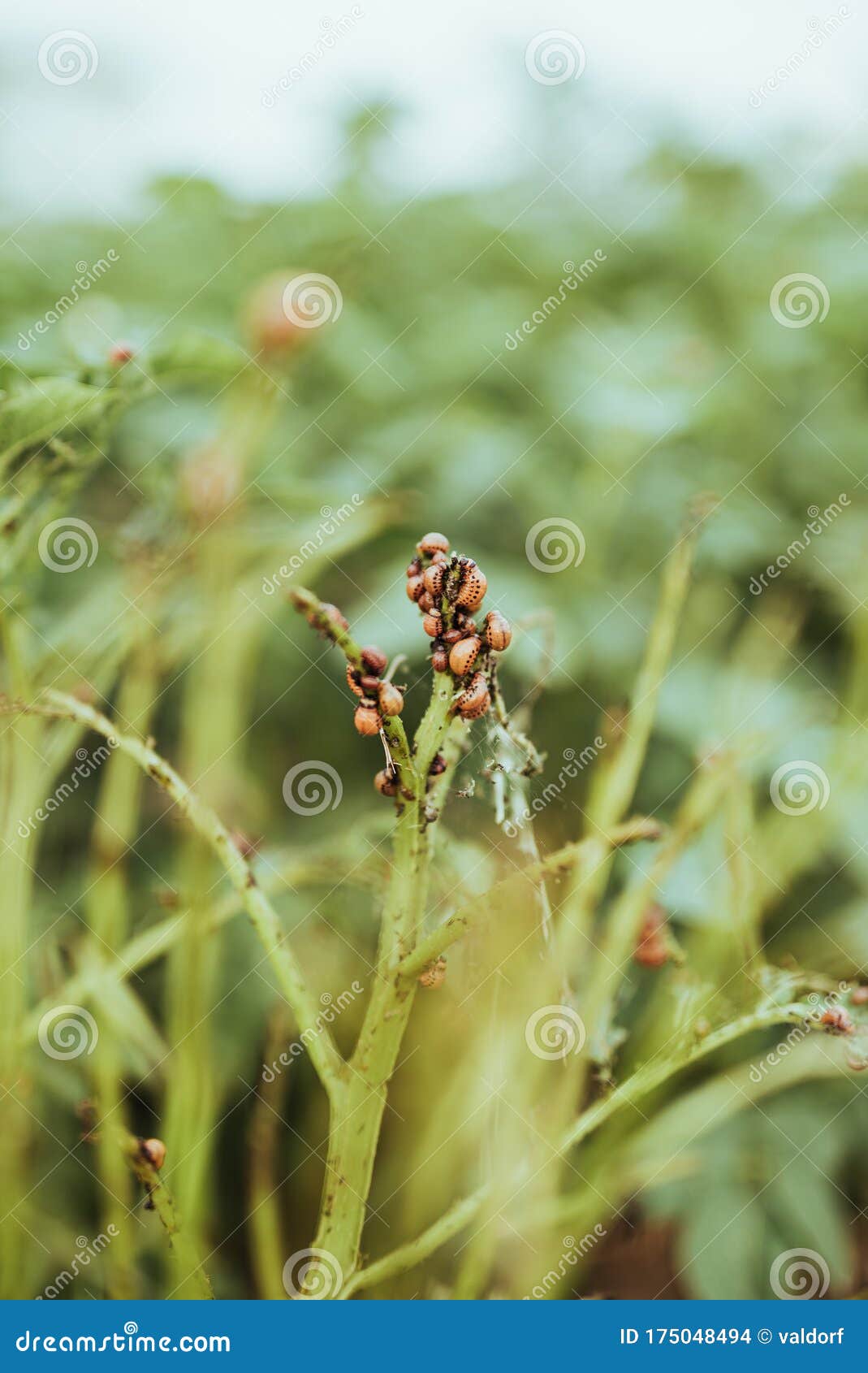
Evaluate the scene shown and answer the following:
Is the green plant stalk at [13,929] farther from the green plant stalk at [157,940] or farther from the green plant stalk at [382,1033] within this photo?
the green plant stalk at [382,1033]

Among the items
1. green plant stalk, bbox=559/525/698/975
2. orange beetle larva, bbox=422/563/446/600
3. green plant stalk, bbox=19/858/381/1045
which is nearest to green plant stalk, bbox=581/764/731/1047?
green plant stalk, bbox=559/525/698/975

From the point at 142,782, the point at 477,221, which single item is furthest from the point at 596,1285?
the point at 477,221

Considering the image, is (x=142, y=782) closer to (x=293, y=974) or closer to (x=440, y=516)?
(x=440, y=516)

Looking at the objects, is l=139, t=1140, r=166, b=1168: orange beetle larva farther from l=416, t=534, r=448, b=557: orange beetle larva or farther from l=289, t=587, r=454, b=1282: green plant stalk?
l=416, t=534, r=448, b=557: orange beetle larva

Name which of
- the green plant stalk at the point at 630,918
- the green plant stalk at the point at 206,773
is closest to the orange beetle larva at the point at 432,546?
the green plant stalk at the point at 206,773

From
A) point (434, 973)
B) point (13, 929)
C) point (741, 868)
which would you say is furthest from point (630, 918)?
point (13, 929)
